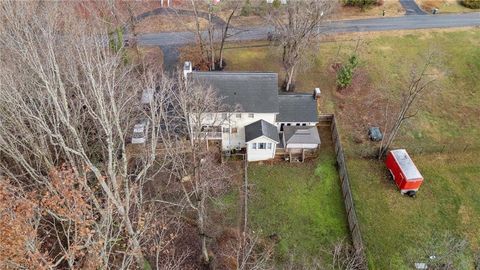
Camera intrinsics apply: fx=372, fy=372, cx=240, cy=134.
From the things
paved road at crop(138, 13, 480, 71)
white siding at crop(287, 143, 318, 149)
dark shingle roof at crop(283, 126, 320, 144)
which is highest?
paved road at crop(138, 13, 480, 71)

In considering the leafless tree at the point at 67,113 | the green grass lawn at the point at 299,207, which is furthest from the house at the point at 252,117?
the leafless tree at the point at 67,113

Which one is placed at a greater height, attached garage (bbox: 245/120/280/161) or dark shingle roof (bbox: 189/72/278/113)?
dark shingle roof (bbox: 189/72/278/113)

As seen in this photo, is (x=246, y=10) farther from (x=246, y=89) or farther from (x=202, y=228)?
(x=202, y=228)

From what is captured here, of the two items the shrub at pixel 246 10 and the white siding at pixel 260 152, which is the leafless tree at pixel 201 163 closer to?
the white siding at pixel 260 152

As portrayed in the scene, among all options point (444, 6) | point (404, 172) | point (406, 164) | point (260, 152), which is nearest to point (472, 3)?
point (444, 6)

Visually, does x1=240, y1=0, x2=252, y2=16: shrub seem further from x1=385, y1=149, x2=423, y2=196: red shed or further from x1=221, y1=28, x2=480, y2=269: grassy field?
x1=385, y1=149, x2=423, y2=196: red shed

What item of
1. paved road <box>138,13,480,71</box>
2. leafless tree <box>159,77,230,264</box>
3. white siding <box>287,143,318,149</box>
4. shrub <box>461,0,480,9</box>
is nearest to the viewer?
leafless tree <box>159,77,230,264</box>

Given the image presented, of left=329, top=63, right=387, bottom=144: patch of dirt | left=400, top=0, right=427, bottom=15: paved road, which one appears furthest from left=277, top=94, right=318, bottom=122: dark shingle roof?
left=400, top=0, right=427, bottom=15: paved road
